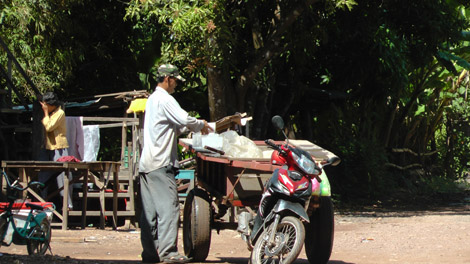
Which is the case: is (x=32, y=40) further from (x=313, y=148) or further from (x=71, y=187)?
(x=313, y=148)

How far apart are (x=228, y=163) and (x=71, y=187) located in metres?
5.85

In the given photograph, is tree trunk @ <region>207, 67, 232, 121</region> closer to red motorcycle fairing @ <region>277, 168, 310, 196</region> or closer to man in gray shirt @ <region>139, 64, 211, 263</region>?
man in gray shirt @ <region>139, 64, 211, 263</region>

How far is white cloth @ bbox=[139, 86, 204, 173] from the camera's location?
782cm

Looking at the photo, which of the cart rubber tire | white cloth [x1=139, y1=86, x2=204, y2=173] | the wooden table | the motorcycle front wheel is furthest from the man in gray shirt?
the wooden table

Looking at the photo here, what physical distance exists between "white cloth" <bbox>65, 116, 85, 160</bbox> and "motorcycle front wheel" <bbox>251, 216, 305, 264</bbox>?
6.59 metres

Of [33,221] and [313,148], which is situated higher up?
[313,148]

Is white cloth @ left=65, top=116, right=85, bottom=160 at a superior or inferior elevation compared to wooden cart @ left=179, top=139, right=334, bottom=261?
superior

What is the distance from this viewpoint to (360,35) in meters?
18.2

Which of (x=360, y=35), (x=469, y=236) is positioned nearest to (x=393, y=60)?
(x=360, y=35)

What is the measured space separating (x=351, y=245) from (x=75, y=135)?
5.03 m

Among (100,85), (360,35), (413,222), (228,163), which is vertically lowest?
(413,222)

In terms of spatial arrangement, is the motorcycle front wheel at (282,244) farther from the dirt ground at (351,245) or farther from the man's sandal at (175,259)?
the dirt ground at (351,245)

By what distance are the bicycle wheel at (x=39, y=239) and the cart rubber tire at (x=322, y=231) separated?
2.68 metres

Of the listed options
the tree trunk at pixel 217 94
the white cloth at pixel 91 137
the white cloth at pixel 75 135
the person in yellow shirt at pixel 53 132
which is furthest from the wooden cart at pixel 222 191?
the tree trunk at pixel 217 94
